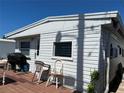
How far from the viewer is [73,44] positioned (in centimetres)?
795

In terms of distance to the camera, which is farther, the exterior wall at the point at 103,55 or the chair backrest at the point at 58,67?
the chair backrest at the point at 58,67

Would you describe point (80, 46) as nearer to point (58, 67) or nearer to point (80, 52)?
point (80, 52)

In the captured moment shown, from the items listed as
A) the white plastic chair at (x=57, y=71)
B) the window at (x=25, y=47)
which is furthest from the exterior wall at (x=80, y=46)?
the window at (x=25, y=47)

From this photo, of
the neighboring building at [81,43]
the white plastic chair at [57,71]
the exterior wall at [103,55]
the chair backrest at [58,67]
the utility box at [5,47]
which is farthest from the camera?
the utility box at [5,47]

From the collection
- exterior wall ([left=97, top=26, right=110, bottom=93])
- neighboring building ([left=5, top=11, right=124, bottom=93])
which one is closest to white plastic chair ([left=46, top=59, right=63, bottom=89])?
neighboring building ([left=5, top=11, right=124, bottom=93])

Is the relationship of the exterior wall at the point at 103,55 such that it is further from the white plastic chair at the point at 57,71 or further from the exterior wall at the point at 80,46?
the white plastic chair at the point at 57,71

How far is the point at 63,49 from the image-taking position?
870 centimetres

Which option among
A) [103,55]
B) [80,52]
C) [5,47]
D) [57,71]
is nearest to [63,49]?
[57,71]

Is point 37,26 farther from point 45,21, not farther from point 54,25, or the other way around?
point 54,25

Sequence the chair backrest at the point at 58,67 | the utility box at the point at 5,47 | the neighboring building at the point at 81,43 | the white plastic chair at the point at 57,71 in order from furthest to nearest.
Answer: the utility box at the point at 5,47 < the chair backrest at the point at 58,67 < the white plastic chair at the point at 57,71 < the neighboring building at the point at 81,43

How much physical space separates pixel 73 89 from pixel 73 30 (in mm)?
2598

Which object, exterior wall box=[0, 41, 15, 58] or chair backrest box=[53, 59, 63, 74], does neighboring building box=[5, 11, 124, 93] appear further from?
exterior wall box=[0, 41, 15, 58]

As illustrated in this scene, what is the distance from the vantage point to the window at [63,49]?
8.34 m

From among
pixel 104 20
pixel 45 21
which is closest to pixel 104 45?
pixel 104 20
